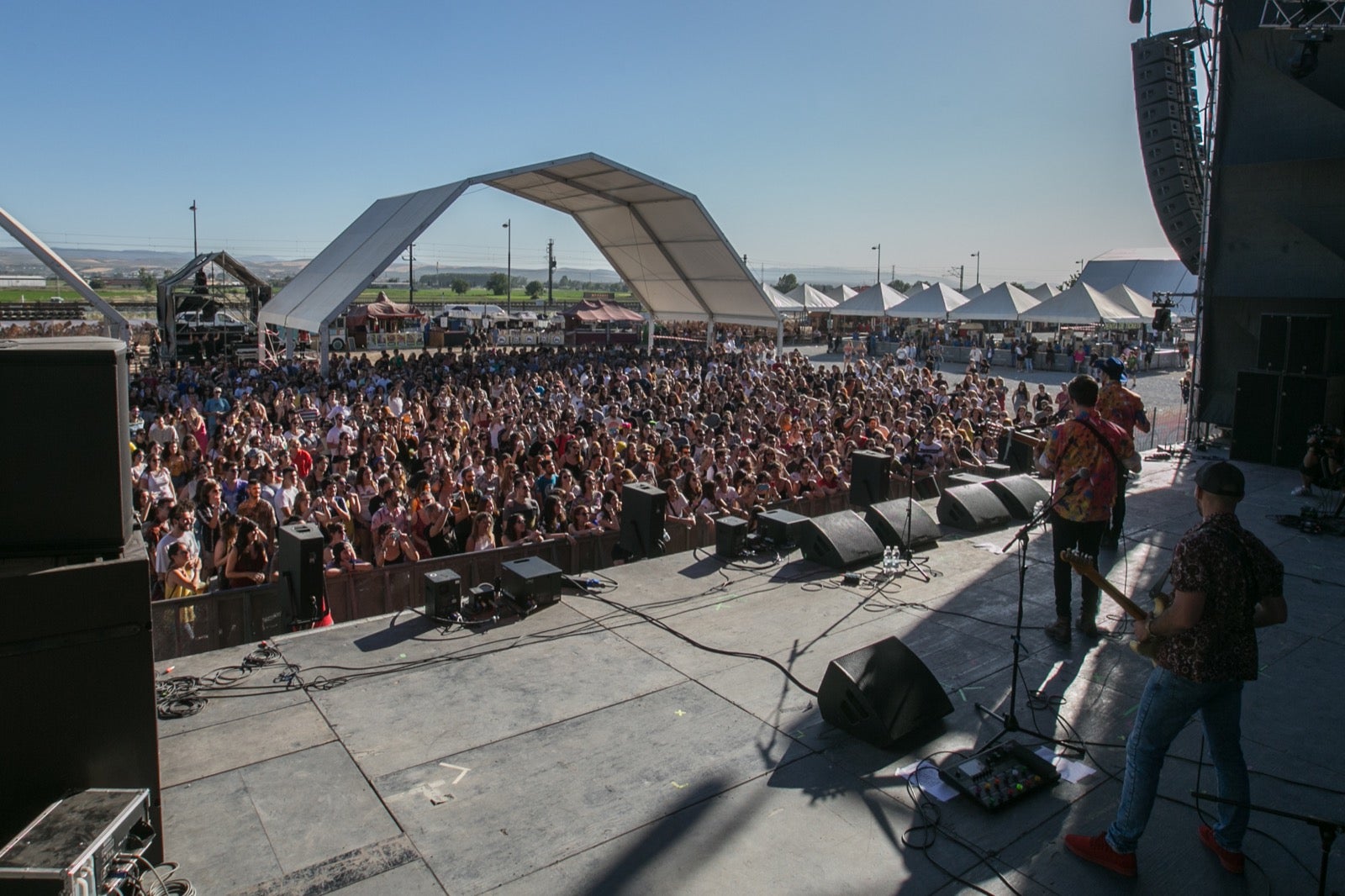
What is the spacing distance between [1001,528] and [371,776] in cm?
706

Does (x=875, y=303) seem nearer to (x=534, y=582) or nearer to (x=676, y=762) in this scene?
(x=534, y=582)

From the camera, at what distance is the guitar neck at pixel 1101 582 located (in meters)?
3.56

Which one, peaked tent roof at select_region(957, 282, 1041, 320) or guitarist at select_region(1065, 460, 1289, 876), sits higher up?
peaked tent roof at select_region(957, 282, 1041, 320)

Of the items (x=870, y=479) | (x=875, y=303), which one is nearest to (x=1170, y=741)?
(x=870, y=479)

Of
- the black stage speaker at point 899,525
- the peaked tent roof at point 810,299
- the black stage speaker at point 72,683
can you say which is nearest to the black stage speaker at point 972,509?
the black stage speaker at point 899,525

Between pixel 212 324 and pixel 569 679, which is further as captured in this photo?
pixel 212 324

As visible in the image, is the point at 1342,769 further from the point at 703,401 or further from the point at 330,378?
the point at 330,378

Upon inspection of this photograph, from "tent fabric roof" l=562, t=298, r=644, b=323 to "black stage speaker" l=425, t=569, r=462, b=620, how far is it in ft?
144

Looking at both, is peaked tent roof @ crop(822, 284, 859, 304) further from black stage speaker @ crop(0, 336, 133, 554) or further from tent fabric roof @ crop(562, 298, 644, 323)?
black stage speaker @ crop(0, 336, 133, 554)

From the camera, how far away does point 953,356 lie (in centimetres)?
4125

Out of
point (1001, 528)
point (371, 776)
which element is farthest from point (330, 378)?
point (371, 776)

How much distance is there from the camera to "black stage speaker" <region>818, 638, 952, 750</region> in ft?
15.3

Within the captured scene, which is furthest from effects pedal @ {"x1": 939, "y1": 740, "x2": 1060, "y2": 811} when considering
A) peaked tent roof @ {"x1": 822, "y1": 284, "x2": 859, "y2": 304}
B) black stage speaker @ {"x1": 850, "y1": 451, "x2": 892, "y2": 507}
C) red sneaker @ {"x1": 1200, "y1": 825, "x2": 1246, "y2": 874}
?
peaked tent roof @ {"x1": 822, "y1": 284, "x2": 859, "y2": 304}

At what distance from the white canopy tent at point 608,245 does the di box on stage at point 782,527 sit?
14543 mm
